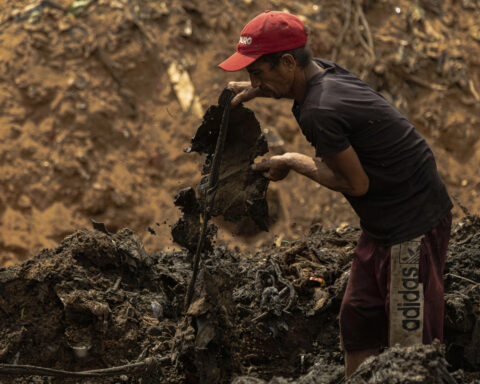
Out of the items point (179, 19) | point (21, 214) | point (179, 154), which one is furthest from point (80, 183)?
point (179, 19)

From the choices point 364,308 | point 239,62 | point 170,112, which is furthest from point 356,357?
point 170,112

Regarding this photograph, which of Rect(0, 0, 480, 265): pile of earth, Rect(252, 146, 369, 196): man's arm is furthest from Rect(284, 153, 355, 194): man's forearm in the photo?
Rect(0, 0, 480, 265): pile of earth

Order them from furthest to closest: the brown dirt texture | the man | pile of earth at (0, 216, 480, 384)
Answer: the brown dirt texture → pile of earth at (0, 216, 480, 384) → the man

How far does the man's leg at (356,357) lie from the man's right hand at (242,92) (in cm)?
139

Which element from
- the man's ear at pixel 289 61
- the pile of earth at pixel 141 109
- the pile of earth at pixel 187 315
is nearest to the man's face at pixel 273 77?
the man's ear at pixel 289 61

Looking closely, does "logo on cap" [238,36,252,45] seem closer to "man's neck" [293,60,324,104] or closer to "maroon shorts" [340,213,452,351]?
"man's neck" [293,60,324,104]

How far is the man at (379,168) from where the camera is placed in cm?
244

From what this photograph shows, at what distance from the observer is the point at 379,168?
253 centimetres

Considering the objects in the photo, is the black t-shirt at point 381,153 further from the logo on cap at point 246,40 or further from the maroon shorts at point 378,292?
the logo on cap at point 246,40

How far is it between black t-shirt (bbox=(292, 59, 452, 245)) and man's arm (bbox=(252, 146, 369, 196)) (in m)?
0.05

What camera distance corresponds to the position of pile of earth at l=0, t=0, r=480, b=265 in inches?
304

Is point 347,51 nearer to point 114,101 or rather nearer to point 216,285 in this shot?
point 114,101

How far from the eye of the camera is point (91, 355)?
3.11 metres

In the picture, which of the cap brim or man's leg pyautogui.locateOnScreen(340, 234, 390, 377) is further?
man's leg pyautogui.locateOnScreen(340, 234, 390, 377)
